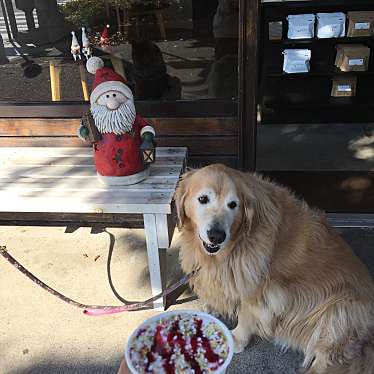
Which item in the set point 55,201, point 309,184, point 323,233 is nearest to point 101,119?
point 55,201

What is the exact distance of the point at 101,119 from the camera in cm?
247

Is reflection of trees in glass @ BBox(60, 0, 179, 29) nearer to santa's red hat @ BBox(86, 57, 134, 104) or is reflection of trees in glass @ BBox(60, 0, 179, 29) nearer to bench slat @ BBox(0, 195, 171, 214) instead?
santa's red hat @ BBox(86, 57, 134, 104)

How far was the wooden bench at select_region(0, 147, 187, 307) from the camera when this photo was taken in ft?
8.07

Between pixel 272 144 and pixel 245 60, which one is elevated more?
→ pixel 245 60

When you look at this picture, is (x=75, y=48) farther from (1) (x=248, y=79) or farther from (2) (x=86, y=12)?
(1) (x=248, y=79)

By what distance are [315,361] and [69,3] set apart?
2678mm

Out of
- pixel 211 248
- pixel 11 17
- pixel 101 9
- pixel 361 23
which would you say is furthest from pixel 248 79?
pixel 361 23

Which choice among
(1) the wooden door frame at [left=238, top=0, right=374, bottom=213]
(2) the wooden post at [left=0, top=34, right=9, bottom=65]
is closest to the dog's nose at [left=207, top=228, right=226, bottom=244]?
(1) the wooden door frame at [left=238, top=0, right=374, bottom=213]

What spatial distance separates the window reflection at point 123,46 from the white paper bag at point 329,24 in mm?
1701

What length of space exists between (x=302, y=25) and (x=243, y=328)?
311 cm

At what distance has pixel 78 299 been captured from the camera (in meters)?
2.76

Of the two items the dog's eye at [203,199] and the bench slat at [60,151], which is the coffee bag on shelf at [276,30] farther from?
the dog's eye at [203,199]

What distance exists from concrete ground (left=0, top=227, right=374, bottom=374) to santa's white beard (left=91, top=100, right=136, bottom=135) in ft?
3.37

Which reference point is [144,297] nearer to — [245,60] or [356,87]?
[245,60]
